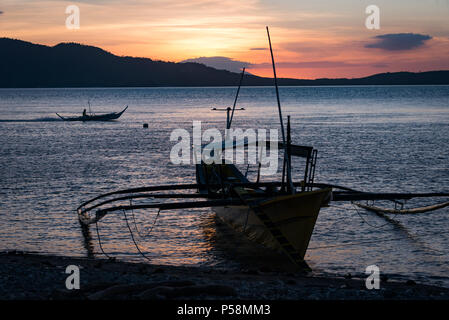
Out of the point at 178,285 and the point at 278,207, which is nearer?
the point at 178,285

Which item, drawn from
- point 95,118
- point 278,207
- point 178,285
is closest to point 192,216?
point 278,207

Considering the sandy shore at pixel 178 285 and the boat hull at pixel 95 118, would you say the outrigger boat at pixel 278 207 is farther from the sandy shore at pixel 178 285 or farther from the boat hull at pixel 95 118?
the boat hull at pixel 95 118

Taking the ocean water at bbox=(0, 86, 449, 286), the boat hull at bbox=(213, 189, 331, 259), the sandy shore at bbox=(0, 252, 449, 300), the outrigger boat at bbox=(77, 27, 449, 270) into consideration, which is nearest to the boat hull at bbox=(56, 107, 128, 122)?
the ocean water at bbox=(0, 86, 449, 286)

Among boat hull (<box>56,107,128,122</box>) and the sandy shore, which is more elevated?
boat hull (<box>56,107,128,122</box>)

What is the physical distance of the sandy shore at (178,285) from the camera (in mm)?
9070

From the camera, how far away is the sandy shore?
907cm

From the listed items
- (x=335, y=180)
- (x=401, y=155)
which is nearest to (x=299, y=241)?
(x=335, y=180)

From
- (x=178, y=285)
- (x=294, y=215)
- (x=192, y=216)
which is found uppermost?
(x=294, y=215)

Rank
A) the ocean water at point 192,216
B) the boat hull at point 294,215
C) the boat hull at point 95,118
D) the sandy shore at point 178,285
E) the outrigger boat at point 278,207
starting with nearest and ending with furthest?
the sandy shore at point 178,285, the boat hull at point 294,215, the outrigger boat at point 278,207, the ocean water at point 192,216, the boat hull at point 95,118

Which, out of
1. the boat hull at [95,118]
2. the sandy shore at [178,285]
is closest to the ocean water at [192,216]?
the sandy shore at [178,285]

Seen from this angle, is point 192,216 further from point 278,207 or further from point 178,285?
point 178,285

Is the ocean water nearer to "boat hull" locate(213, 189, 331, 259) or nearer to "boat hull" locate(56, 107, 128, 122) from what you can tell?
"boat hull" locate(213, 189, 331, 259)

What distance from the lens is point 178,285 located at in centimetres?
964

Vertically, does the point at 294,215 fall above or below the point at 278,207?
below
